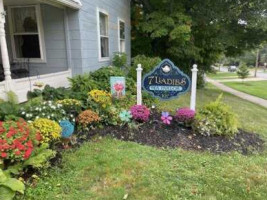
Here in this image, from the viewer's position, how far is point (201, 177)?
10.5 feet

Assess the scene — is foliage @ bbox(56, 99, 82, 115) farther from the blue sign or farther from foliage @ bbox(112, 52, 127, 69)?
foliage @ bbox(112, 52, 127, 69)

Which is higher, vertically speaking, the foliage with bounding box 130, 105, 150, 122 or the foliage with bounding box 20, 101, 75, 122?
the foliage with bounding box 20, 101, 75, 122

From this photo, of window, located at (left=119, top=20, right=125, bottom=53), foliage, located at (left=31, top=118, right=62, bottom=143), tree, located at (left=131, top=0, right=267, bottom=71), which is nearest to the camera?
foliage, located at (left=31, top=118, right=62, bottom=143)

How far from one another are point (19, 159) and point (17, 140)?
0.22 meters

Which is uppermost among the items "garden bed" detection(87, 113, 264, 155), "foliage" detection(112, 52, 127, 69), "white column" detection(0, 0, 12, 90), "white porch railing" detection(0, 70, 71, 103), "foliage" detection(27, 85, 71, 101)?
"white column" detection(0, 0, 12, 90)

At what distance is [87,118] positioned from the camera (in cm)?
465

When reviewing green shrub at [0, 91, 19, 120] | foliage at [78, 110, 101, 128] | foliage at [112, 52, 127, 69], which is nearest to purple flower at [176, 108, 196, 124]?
foliage at [78, 110, 101, 128]

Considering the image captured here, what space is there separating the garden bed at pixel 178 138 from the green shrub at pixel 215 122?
0.11 m

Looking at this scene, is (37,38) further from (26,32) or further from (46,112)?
(46,112)

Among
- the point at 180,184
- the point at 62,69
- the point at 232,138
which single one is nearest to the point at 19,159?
the point at 180,184

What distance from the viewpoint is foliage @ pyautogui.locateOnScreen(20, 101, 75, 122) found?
4.05 metres

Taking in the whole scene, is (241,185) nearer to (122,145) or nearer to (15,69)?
(122,145)

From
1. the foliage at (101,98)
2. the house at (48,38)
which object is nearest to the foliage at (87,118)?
the foliage at (101,98)

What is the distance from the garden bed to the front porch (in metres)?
2.42
